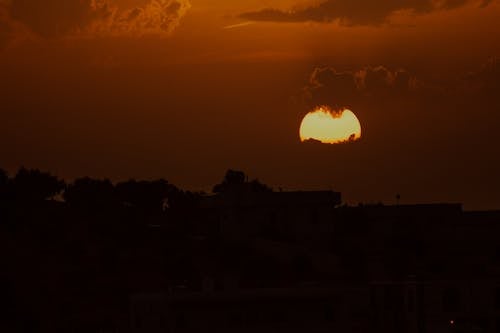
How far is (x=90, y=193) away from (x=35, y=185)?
256 inches

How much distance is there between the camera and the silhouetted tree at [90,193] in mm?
136500

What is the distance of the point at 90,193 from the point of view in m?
141

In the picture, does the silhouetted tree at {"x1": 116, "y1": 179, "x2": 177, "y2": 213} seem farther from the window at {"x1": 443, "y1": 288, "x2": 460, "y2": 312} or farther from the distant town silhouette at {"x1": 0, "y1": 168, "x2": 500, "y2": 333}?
the window at {"x1": 443, "y1": 288, "x2": 460, "y2": 312}

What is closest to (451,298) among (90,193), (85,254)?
(85,254)

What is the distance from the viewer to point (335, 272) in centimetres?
10581

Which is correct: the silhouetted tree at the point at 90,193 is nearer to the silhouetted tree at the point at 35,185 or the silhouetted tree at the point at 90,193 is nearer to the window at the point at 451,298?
the silhouetted tree at the point at 35,185

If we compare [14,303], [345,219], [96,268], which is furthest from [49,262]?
[345,219]

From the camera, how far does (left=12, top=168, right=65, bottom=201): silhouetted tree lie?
138m

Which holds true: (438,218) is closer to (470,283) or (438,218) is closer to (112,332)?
(470,283)

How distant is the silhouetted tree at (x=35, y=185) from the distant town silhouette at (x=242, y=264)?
0.85 ft

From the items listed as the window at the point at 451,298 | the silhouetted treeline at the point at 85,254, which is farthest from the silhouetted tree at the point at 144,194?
the window at the point at 451,298

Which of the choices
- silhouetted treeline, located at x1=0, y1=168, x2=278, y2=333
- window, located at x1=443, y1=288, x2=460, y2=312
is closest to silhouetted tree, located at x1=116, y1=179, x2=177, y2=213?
silhouetted treeline, located at x1=0, y1=168, x2=278, y2=333

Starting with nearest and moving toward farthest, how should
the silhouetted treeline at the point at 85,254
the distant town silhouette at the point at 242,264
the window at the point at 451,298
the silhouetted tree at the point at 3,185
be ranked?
the distant town silhouette at the point at 242,264 → the window at the point at 451,298 → the silhouetted treeline at the point at 85,254 → the silhouetted tree at the point at 3,185

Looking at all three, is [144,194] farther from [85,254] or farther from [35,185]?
[85,254]
